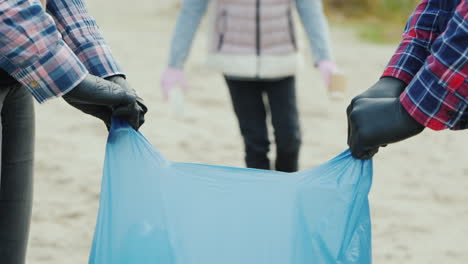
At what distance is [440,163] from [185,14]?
185 centimetres

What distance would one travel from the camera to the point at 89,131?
446cm

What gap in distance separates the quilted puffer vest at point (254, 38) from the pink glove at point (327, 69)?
11cm

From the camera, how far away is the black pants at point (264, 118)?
2.91m

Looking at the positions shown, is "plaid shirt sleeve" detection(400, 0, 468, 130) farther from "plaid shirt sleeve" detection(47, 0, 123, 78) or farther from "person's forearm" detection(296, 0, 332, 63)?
"person's forearm" detection(296, 0, 332, 63)

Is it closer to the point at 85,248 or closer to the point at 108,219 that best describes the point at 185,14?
the point at 85,248

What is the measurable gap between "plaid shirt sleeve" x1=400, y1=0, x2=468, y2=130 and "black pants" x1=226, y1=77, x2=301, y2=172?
4.58 ft

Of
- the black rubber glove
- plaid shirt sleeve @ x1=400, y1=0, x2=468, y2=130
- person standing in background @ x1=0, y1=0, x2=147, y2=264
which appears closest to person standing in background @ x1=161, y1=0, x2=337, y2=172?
person standing in background @ x1=0, y1=0, x2=147, y2=264

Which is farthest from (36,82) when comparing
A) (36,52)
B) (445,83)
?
(445,83)

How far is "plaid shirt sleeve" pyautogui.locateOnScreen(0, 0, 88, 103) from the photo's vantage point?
4.85 ft

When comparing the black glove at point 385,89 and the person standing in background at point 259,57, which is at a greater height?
the black glove at point 385,89

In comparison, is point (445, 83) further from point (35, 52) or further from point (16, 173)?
point (16, 173)

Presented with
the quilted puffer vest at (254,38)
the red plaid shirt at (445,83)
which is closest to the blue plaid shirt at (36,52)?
the red plaid shirt at (445,83)

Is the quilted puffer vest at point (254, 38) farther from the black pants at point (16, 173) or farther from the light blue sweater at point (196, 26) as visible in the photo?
the black pants at point (16, 173)

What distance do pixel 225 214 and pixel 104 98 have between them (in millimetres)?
418
